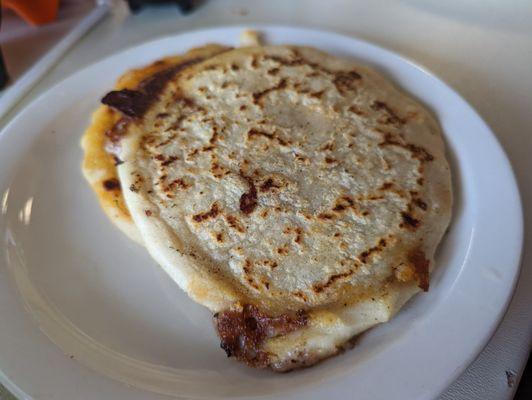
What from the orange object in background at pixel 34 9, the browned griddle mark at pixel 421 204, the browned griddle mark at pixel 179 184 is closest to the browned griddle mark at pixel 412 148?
the browned griddle mark at pixel 421 204

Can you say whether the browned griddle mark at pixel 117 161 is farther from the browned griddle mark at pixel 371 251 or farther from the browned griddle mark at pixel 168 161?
the browned griddle mark at pixel 371 251

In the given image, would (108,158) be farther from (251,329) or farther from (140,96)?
(251,329)

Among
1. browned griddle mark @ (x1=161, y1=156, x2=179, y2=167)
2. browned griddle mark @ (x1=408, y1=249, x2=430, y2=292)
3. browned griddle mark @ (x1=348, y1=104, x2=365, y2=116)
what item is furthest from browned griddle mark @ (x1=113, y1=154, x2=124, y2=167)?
browned griddle mark @ (x1=408, y1=249, x2=430, y2=292)

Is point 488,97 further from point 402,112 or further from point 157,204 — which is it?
point 157,204

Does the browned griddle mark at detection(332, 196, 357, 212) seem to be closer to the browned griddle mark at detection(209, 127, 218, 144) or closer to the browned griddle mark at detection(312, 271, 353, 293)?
the browned griddle mark at detection(312, 271, 353, 293)

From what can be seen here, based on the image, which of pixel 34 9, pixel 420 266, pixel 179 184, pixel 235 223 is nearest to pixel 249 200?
pixel 235 223

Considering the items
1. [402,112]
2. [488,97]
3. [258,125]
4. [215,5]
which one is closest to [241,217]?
[258,125]
